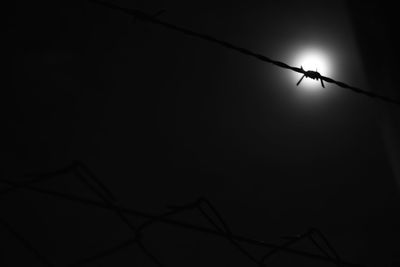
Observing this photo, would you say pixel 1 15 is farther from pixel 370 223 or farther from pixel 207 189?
pixel 370 223

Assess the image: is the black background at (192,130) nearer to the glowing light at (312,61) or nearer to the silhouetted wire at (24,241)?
the glowing light at (312,61)

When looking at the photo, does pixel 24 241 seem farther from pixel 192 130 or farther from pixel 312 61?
pixel 192 130

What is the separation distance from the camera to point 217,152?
3.33m

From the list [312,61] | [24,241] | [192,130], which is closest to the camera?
[24,241]

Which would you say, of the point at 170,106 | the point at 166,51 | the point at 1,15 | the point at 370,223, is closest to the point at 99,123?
the point at 170,106

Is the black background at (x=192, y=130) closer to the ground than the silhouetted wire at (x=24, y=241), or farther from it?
farther from it

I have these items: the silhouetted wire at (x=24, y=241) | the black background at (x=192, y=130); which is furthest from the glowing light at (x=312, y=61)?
the silhouetted wire at (x=24, y=241)

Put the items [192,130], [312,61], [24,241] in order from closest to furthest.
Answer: [24,241] → [312,61] → [192,130]

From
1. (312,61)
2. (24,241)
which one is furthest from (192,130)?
(24,241)

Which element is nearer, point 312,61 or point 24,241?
point 24,241

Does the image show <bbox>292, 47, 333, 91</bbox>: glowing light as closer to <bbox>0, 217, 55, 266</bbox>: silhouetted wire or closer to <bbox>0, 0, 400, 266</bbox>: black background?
<bbox>0, 0, 400, 266</bbox>: black background

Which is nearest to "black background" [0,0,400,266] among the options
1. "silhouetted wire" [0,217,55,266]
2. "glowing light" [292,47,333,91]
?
"glowing light" [292,47,333,91]

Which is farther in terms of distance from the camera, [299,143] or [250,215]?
[250,215]

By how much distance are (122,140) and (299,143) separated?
54.7 inches
